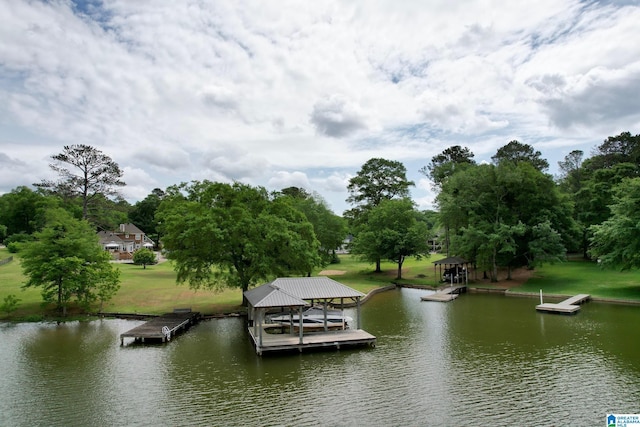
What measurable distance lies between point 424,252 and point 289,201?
19.6 m

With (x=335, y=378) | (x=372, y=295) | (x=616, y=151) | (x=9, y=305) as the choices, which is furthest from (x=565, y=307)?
(x=616, y=151)

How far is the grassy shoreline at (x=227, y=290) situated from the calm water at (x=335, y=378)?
4.31m

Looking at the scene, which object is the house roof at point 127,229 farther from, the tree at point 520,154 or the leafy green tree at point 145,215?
the tree at point 520,154

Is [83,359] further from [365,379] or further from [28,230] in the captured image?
[28,230]

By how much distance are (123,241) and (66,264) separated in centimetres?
4246

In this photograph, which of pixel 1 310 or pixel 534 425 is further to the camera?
pixel 1 310

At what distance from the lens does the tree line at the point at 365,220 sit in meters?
28.6

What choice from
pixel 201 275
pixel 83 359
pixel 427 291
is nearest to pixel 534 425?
pixel 83 359

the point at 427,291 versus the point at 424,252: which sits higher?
the point at 424,252

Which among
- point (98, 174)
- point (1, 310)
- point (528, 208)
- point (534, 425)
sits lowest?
point (534, 425)

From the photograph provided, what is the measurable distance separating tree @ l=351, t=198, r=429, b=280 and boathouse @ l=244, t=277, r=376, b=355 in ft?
70.8

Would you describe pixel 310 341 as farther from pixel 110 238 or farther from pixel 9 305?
pixel 110 238

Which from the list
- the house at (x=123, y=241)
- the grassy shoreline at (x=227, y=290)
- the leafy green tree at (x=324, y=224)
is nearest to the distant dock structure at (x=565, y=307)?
the grassy shoreline at (x=227, y=290)

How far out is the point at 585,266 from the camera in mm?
45375
